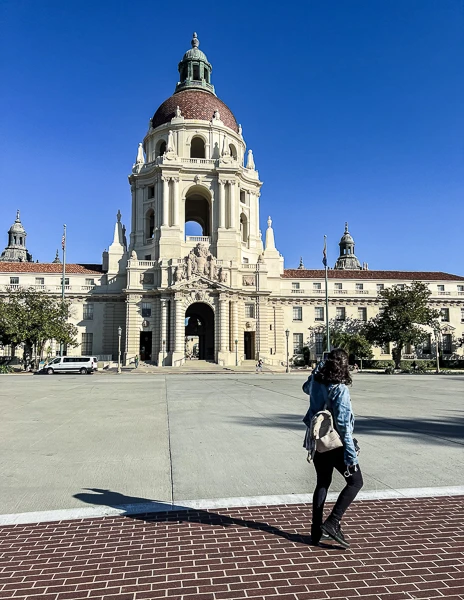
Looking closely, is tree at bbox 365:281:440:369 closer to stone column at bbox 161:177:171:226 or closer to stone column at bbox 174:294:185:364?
stone column at bbox 174:294:185:364

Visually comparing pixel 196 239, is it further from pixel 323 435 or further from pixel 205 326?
pixel 323 435

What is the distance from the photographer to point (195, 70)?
68500 millimetres

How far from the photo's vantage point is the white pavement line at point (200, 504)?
18.7 ft

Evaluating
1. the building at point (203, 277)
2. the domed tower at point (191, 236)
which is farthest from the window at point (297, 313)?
the domed tower at point (191, 236)

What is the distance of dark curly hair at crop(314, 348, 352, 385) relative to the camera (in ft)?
16.5

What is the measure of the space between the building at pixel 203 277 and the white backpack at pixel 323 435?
152ft

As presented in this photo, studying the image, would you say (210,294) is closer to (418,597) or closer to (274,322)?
(274,322)

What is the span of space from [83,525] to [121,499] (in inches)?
37.1

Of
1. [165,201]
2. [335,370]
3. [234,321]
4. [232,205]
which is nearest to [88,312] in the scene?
[165,201]

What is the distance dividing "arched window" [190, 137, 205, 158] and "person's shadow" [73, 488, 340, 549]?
60.2 meters

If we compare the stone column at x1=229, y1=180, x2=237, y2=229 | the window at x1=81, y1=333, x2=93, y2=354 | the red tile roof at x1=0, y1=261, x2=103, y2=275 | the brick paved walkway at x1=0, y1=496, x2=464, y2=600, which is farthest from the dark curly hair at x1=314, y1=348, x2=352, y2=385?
the red tile roof at x1=0, y1=261, x2=103, y2=275

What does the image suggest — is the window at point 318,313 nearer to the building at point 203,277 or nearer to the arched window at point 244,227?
the building at point 203,277

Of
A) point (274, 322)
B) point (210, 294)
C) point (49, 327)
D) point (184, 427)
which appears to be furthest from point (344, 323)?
point (184, 427)

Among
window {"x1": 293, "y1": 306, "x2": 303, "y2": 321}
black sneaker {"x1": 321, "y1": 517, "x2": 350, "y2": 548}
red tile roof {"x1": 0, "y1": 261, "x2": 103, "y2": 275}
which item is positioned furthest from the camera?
window {"x1": 293, "y1": 306, "x2": 303, "y2": 321}
